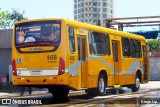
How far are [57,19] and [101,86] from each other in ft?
15.3

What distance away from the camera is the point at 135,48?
24.5 m

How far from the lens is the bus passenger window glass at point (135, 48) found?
24.1 m

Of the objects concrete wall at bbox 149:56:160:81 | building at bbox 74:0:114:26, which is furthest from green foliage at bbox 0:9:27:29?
building at bbox 74:0:114:26

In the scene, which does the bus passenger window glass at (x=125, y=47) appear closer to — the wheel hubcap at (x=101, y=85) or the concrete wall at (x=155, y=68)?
the wheel hubcap at (x=101, y=85)

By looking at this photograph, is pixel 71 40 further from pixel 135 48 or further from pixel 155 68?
pixel 155 68

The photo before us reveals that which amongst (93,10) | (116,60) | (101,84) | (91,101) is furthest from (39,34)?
(93,10)

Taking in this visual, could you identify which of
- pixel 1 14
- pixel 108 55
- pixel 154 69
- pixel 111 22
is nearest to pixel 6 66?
pixel 111 22

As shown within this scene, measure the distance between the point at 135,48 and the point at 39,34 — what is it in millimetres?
9035

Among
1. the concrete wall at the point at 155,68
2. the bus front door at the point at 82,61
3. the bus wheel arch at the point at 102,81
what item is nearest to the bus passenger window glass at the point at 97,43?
the bus front door at the point at 82,61

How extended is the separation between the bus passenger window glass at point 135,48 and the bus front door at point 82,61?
6373 mm

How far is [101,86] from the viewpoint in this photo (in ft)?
65.3

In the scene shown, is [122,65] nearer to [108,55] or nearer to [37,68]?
[108,55]

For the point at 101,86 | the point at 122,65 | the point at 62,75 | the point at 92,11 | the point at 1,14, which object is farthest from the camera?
the point at 92,11

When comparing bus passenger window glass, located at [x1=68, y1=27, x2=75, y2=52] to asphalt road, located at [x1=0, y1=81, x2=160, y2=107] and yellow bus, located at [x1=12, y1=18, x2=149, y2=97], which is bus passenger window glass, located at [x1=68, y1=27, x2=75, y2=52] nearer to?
yellow bus, located at [x1=12, y1=18, x2=149, y2=97]
